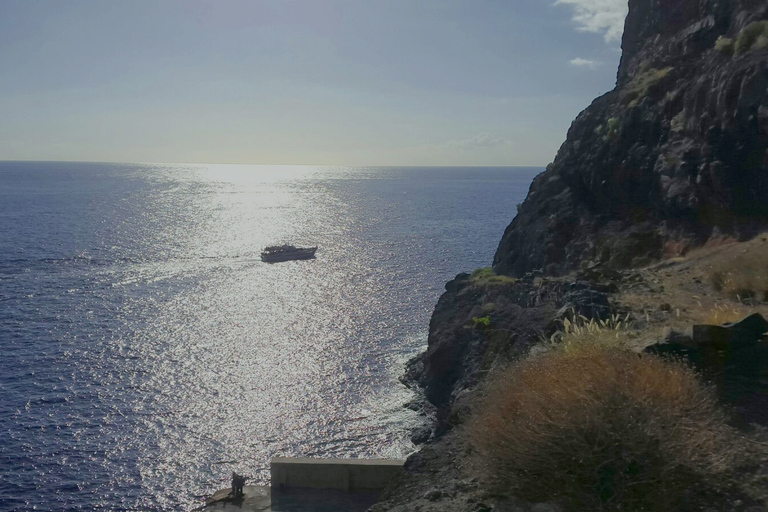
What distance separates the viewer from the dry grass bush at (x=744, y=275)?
1961 centimetres

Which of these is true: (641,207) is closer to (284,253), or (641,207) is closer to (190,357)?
(190,357)

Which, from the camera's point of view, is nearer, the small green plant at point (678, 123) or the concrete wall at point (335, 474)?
the concrete wall at point (335, 474)

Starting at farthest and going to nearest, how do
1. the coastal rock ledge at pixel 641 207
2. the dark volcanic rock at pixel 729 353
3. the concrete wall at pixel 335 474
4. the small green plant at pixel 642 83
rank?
the small green plant at pixel 642 83 < the coastal rock ledge at pixel 641 207 < the concrete wall at pixel 335 474 < the dark volcanic rock at pixel 729 353

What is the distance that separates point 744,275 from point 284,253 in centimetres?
7585

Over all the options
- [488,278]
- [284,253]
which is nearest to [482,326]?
[488,278]

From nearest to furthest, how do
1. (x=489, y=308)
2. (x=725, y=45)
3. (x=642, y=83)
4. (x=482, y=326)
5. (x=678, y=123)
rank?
(x=482, y=326), (x=725, y=45), (x=489, y=308), (x=678, y=123), (x=642, y=83)

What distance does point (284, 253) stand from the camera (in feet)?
304

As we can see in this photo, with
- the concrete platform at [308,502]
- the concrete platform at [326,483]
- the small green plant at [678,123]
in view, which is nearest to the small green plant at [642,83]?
the small green plant at [678,123]

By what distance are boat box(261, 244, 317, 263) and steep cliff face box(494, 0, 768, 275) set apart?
45.6m

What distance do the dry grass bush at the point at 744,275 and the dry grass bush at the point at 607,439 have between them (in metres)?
11.5

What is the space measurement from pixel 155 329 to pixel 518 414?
50.0 m

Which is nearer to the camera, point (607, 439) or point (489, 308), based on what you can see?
point (607, 439)

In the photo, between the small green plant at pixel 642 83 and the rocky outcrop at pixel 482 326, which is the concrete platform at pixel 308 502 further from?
the small green plant at pixel 642 83

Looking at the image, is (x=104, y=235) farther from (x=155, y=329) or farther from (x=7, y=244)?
(x=155, y=329)
